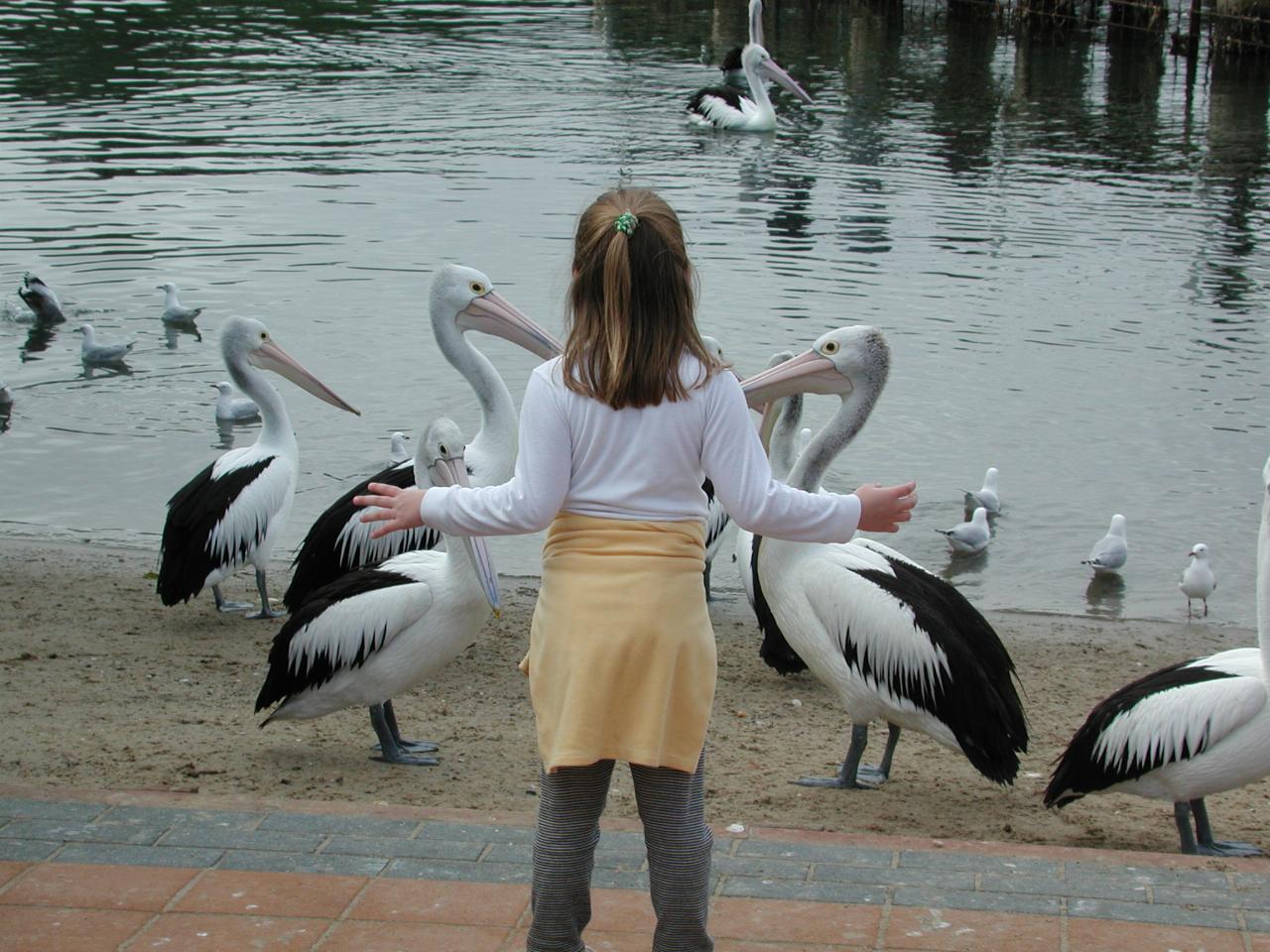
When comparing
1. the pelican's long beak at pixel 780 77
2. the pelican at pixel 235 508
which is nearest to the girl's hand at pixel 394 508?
the pelican at pixel 235 508

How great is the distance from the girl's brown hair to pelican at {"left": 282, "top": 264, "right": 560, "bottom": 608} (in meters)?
3.12

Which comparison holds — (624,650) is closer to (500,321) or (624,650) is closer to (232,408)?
(500,321)

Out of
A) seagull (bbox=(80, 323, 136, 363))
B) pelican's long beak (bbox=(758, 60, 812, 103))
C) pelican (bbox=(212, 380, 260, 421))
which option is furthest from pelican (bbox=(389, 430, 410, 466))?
pelican's long beak (bbox=(758, 60, 812, 103))

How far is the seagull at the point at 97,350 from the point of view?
9586 mm

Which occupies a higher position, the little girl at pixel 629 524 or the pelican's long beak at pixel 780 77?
the pelican's long beak at pixel 780 77

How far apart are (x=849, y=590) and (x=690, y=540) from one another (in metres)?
1.98

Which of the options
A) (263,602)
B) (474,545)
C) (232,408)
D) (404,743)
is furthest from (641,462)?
(232,408)

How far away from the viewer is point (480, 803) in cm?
427

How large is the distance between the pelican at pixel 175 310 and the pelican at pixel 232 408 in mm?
1792

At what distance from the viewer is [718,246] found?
41.9ft

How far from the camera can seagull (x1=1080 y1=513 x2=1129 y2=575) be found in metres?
6.84

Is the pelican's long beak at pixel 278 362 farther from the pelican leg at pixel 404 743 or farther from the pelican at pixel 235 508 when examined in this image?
the pelican leg at pixel 404 743

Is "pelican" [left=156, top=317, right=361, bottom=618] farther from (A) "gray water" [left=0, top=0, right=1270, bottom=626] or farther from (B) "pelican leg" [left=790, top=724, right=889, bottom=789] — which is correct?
(B) "pelican leg" [left=790, top=724, right=889, bottom=789]

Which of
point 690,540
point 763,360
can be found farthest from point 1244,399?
point 690,540
